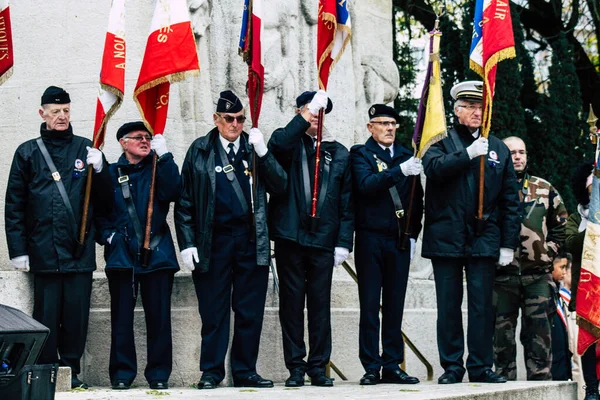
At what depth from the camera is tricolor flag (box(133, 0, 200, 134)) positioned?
31.0ft

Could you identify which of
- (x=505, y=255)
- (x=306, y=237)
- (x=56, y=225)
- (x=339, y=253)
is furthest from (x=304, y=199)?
(x=56, y=225)

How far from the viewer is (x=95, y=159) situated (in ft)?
29.8

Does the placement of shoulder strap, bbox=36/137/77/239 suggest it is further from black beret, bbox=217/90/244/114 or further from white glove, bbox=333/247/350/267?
white glove, bbox=333/247/350/267

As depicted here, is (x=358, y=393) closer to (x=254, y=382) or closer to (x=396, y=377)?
(x=254, y=382)

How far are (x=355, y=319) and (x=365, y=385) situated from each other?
1780 millimetres

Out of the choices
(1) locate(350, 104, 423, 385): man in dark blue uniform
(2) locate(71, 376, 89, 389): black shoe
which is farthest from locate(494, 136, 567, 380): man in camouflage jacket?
(2) locate(71, 376, 89, 389): black shoe

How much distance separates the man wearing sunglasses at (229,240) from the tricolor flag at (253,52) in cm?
18

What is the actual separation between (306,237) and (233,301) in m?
0.71

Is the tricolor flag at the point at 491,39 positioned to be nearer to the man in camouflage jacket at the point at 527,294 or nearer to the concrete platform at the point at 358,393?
the man in camouflage jacket at the point at 527,294

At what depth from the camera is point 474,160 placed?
Answer: 387 inches

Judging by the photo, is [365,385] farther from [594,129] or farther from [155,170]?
[594,129]

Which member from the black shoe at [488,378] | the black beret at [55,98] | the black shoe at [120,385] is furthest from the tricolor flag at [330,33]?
the black shoe at [120,385]

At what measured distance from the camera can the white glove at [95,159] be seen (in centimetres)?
908

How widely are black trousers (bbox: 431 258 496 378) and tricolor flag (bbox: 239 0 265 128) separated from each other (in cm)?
182
